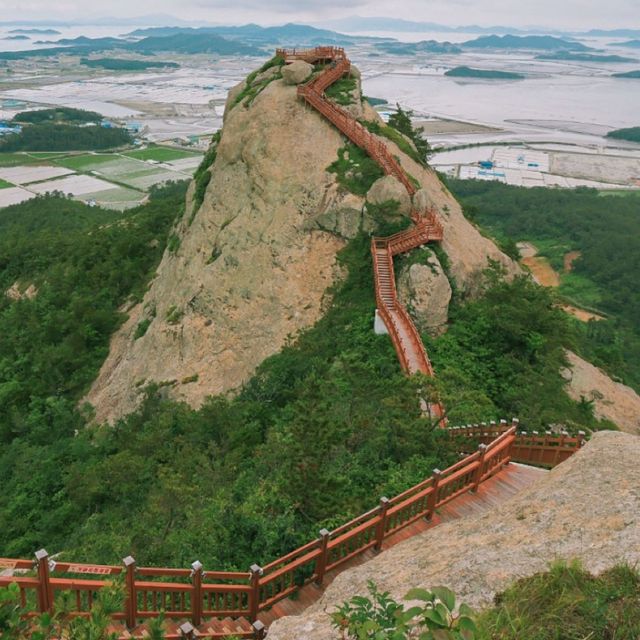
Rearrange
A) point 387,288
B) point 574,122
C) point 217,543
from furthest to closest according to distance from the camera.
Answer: point 574,122 < point 387,288 < point 217,543

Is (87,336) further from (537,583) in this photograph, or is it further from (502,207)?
(502,207)

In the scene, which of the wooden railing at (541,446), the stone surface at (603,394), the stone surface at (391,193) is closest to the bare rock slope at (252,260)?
the stone surface at (391,193)

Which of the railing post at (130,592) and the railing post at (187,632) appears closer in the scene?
the railing post at (187,632)

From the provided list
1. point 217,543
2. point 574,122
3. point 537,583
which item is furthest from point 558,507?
point 574,122

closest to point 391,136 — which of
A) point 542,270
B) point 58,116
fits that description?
point 542,270

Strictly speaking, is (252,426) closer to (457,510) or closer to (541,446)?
(457,510)

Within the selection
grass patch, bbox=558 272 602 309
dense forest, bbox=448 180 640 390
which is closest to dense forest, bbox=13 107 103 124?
dense forest, bbox=448 180 640 390

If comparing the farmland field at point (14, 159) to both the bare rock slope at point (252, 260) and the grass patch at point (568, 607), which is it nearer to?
the bare rock slope at point (252, 260)

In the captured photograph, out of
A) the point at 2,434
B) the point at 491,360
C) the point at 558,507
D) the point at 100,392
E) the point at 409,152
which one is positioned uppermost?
the point at 409,152
